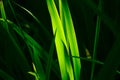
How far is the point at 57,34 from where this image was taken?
0.61 meters

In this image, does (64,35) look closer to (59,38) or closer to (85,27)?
(59,38)

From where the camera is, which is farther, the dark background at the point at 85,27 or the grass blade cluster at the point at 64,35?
the dark background at the point at 85,27

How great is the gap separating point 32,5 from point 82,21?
0.20 metres

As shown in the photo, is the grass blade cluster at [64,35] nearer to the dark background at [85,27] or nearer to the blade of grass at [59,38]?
the blade of grass at [59,38]

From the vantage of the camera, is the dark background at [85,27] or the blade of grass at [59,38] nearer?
the blade of grass at [59,38]

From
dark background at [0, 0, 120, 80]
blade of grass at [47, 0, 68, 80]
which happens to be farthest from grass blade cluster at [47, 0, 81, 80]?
dark background at [0, 0, 120, 80]

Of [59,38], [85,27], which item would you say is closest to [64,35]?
[59,38]

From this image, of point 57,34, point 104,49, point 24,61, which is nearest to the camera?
point 57,34

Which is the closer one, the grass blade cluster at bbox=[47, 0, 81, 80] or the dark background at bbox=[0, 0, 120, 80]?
the grass blade cluster at bbox=[47, 0, 81, 80]

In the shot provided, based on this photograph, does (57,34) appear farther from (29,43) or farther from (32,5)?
(32,5)

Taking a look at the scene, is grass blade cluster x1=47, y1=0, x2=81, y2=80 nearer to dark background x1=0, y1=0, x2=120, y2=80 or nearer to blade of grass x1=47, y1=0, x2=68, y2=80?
blade of grass x1=47, y1=0, x2=68, y2=80

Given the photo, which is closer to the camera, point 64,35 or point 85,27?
point 64,35

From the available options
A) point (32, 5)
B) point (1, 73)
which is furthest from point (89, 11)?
point (1, 73)

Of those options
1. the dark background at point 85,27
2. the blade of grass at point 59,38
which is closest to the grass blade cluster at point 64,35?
the blade of grass at point 59,38
